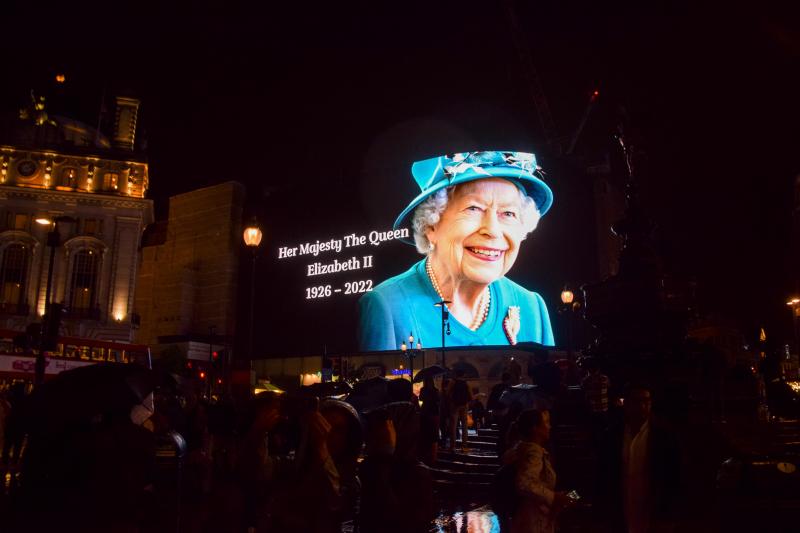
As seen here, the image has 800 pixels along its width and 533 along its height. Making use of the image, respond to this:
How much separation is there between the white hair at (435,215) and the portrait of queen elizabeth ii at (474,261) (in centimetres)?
6

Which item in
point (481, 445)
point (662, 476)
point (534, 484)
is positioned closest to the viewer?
point (534, 484)

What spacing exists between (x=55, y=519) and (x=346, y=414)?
102 inches

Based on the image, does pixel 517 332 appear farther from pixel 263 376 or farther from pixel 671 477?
pixel 671 477

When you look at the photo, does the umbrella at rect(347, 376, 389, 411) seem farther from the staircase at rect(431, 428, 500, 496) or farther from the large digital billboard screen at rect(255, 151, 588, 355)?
the large digital billboard screen at rect(255, 151, 588, 355)

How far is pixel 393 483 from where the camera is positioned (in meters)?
5.10

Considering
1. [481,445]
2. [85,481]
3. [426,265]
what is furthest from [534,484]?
[426,265]

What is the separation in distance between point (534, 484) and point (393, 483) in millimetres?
1090

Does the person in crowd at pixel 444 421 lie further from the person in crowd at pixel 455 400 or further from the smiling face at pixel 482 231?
the smiling face at pixel 482 231

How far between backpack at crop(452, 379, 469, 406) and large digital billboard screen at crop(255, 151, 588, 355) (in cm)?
1999

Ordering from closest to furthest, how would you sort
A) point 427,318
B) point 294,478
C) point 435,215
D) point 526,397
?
point 294,478 < point 526,397 < point 427,318 < point 435,215

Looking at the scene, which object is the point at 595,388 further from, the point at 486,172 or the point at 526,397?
the point at 486,172

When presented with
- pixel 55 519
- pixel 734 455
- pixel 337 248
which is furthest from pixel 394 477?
pixel 337 248

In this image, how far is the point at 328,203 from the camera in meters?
49.8

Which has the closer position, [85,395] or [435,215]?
[85,395]
